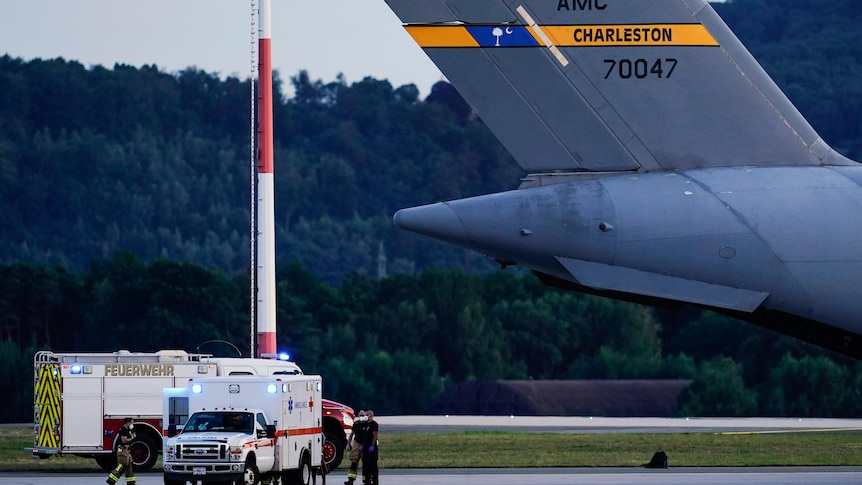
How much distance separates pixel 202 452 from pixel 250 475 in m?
0.80

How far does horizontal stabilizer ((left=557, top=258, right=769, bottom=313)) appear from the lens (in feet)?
52.4

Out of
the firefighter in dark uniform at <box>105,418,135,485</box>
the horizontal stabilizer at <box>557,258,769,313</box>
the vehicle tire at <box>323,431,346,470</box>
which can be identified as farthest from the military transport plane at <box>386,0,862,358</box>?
the vehicle tire at <box>323,431,346,470</box>

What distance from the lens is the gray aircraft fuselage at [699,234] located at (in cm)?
1576

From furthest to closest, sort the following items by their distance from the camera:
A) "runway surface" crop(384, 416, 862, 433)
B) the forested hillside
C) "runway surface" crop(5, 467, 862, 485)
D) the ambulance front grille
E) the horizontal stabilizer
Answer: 1. the forested hillside
2. "runway surface" crop(384, 416, 862, 433)
3. "runway surface" crop(5, 467, 862, 485)
4. the ambulance front grille
5. the horizontal stabilizer

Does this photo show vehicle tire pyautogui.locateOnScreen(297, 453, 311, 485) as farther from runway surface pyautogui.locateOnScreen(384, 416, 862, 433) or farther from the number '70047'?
runway surface pyautogui.locateOnScreen(384, 416, 862, 433)

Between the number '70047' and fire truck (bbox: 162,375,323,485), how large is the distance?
9291 millimetres

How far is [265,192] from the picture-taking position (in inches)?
1496

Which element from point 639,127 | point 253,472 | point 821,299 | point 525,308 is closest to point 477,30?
point 639,127

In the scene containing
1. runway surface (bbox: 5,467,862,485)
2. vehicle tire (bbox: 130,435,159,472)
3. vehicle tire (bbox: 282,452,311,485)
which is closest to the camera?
vehicle tire (bbox: 282,452,311,485)

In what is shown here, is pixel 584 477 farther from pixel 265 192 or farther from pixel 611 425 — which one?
pixel 611 425

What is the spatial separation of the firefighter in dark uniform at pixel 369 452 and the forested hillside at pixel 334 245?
4259 cm

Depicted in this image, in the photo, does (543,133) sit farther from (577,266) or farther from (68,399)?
(68,399)

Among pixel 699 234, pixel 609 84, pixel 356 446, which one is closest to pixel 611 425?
pixel 356 446

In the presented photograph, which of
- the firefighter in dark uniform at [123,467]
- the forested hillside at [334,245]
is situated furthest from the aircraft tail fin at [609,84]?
the forested hillside at [334,245]
